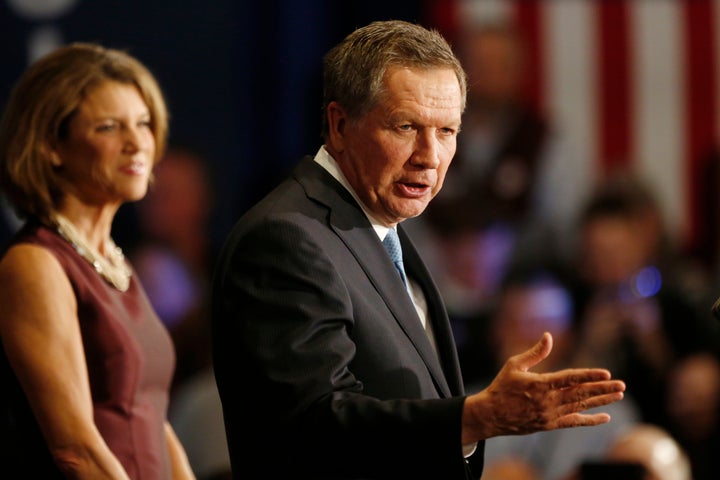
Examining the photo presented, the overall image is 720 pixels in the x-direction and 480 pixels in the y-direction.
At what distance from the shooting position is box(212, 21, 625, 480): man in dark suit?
1.82 m

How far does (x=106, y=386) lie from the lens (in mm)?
→ 2473

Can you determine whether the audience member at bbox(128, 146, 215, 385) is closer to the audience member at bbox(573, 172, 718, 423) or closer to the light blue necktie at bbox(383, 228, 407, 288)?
the audience member at bbox(573, 172, 718, 423)

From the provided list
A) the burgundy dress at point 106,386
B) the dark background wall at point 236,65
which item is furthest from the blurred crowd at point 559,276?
the burgundy dress at point 106,386

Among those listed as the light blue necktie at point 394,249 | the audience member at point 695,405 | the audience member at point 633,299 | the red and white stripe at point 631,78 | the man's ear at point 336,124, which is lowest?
the audience member at point 695,405

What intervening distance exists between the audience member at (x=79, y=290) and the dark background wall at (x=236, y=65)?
2.86 meters

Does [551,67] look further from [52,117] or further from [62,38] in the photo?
[52,117]

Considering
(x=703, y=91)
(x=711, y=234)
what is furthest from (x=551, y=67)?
(x=711, y=234)

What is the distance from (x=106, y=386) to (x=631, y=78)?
389 cm

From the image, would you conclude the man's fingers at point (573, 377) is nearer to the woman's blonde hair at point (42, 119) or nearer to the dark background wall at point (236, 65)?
the woman's blonde hair at point (42, 119)

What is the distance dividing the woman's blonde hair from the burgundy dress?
0.08 meters

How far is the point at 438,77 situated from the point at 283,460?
1.97ft

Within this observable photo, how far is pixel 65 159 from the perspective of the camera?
261 cm

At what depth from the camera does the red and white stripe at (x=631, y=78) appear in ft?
18.8

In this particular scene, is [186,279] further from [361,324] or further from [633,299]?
[361,324]
